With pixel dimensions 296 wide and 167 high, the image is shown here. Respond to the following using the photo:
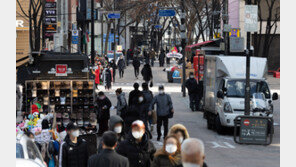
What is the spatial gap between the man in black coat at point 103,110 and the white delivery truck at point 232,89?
3.59 m

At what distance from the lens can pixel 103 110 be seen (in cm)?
2089

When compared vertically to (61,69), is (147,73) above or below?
below

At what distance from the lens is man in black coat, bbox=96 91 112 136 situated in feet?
68.1

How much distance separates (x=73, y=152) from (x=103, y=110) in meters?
10.1

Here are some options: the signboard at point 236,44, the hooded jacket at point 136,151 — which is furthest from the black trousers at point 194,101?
the hooded jacket at point 136,151

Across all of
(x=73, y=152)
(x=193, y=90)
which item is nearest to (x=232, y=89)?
(x=193, y=90)

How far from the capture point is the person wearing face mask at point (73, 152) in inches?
422

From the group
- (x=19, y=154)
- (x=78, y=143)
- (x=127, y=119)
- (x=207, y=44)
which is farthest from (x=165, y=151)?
(x=207, y=44)

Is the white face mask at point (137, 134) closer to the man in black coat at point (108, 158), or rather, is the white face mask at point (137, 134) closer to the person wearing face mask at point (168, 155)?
the person wearing face mask at point (168, 155)

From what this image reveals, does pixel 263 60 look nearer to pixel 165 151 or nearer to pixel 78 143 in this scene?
pixel 78 143

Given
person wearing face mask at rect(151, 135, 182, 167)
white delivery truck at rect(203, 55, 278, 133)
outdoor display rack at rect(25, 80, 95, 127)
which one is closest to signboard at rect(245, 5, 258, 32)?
white delivery truck at rect(203, 55, 278, 133)

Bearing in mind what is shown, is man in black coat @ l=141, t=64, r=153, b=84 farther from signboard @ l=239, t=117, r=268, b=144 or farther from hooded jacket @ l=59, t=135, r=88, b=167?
hooded jacket @ l=59, t=135, r=88, b=167

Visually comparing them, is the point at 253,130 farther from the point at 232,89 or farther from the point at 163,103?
the point at 232,89

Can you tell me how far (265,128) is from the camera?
19562 mm
